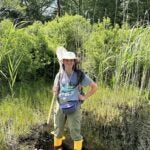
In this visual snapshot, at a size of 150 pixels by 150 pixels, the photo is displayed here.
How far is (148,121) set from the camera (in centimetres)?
538

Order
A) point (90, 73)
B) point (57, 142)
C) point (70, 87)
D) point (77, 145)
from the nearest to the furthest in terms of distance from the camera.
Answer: point (70, 87) → point (77, 145) → point (57, 142) → point (90, 73)

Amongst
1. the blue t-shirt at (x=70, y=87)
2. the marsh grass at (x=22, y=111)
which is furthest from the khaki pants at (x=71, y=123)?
the marsh grass at (x=22, y=111)

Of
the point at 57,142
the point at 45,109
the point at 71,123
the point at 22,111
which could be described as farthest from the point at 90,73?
the point at 71,123

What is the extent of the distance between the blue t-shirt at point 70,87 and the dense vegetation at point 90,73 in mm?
837

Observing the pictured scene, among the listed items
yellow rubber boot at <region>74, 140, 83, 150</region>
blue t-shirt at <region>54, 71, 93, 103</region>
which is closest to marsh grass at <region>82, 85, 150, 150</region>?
yellow rubber boot at <region>74, 140, 83, 150</region>

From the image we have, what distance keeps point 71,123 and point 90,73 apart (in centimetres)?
217

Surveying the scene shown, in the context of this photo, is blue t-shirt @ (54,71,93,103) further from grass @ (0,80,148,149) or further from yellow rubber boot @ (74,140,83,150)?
grass @ (0,80,148,149)

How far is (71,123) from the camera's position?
433 cm

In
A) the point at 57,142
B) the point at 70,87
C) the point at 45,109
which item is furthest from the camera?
the point at 45,109

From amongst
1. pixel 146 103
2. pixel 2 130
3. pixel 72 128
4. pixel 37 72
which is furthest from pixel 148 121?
pixel 37 72

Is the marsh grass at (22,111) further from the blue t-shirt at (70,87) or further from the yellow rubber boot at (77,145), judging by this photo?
the blue t-shirt at (70,87)

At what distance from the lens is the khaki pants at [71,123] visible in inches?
170

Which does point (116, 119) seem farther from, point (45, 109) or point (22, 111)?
point (22, 111)

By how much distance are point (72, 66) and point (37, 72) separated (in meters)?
2.81
